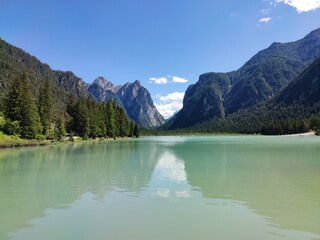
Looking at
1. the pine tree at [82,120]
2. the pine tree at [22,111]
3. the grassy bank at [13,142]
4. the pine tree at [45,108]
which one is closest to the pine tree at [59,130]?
the pine tree at [45,108]

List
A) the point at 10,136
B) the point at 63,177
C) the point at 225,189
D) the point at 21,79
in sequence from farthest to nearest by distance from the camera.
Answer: the point at 21,79 < the point at 10,136 < the point at 63,177 < the point at 225,189

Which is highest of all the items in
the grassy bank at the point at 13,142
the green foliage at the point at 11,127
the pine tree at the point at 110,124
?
the pine tree at the point at 110,124

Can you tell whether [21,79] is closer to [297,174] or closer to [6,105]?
[6,105]

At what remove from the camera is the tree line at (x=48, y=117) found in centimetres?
7775

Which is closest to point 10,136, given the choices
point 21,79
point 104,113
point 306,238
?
point 21,79

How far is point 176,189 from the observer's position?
20.0m

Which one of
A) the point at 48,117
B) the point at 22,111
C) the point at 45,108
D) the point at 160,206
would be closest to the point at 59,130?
the point at 48,117

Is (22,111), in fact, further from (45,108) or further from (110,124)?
(110,124)

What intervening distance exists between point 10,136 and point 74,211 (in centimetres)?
6175

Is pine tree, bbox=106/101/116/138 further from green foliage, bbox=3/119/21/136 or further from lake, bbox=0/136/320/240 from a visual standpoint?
lake, bbox=0/136/320/240

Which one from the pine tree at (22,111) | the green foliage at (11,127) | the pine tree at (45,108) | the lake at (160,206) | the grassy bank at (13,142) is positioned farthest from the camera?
the pine tree at (45,108)

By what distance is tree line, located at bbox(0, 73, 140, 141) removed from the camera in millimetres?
77750

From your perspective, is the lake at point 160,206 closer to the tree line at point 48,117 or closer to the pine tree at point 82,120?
the tree line at point 48,117

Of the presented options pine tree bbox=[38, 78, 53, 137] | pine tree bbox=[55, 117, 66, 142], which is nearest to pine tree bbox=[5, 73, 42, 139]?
pine tree bbox=[38, 78, 53, 137]
